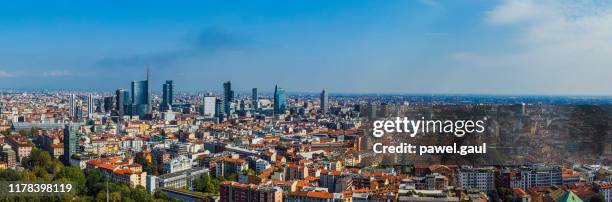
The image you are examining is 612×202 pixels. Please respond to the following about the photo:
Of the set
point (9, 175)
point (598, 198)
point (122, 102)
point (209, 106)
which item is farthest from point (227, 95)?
point (598, 198)

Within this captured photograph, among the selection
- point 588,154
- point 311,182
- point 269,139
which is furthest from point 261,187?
point 269,139

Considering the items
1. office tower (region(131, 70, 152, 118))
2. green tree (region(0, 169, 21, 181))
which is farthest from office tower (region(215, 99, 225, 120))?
green tree (region(0, 169, 21, 181))

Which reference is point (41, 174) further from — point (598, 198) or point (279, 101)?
point (279, 101)

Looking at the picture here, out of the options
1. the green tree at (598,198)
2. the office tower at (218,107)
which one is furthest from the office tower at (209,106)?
the green tree at (598,198)

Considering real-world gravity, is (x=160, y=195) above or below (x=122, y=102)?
below

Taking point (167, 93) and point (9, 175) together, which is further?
point (167, 93)

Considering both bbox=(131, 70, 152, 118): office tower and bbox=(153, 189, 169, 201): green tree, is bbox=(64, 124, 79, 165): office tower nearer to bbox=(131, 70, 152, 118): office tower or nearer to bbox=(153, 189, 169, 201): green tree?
bbox=(153, 189, 169, 201): green tree

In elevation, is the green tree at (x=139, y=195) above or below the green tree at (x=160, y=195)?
above

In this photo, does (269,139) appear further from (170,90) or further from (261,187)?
(170,90)

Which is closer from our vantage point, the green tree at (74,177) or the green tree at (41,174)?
the green tree at (74,177)

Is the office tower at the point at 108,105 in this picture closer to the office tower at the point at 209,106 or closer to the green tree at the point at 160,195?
the office tower at the point at 209,106

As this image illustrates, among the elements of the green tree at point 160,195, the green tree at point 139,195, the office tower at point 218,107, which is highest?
the office tower at point 218,107
